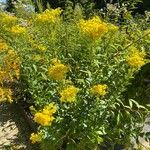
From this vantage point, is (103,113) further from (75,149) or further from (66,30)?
(66,30)

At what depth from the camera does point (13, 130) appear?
4090 millimetres

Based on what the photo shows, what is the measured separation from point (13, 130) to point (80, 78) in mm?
950

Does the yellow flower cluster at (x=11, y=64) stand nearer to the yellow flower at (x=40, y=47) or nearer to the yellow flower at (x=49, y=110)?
the yellow flower at (x=40, y=47)

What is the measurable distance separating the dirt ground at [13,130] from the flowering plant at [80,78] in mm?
347

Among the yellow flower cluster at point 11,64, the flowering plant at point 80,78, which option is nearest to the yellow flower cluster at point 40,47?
the flowering plant at point 80,78

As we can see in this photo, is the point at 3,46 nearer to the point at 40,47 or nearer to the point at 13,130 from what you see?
the point at 40,47

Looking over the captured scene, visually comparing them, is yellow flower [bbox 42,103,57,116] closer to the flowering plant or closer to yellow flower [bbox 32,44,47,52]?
the flowering plant

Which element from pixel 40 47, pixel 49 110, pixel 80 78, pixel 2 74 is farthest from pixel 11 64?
pixel 49 110

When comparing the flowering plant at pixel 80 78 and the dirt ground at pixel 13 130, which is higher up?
the flowering plant at pixel 80 78

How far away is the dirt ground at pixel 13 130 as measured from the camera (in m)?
3.77

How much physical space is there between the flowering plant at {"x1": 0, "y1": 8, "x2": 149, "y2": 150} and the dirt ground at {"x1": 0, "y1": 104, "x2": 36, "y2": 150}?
1.14 ft

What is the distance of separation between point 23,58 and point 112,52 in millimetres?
707

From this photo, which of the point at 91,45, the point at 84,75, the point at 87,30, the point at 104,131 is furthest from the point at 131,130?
the point at 87,30

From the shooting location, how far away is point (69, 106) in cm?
325
